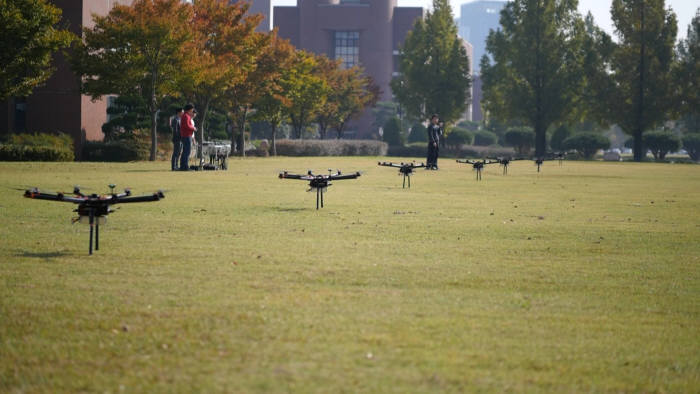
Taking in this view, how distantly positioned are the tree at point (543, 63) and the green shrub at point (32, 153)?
43.5m

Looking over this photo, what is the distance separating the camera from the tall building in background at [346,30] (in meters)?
121

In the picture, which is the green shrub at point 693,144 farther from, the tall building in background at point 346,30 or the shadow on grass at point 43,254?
the shadow on grass at point 43,254

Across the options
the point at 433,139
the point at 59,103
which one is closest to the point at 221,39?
the point at 59,103

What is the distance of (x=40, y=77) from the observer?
3744 centimetres

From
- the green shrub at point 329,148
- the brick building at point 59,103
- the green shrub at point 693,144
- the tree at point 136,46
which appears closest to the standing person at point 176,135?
the tree at point 136,46

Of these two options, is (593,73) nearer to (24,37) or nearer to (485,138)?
(485,138)

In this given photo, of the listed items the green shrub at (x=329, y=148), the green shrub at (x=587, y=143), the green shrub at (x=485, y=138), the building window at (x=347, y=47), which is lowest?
the green shrub at (x=329, y=148)

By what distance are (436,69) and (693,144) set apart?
24649 mm

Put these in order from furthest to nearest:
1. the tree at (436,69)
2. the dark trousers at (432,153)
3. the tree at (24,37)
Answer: the tree at (436,69)
the dark trousers at (432,153)
the tree at (24,37)

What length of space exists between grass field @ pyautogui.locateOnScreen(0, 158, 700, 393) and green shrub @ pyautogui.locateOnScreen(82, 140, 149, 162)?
89.4 feet

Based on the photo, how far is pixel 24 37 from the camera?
34344mm

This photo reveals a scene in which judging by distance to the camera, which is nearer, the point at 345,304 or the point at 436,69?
the point at 345,304

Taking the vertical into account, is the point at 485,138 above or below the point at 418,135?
below

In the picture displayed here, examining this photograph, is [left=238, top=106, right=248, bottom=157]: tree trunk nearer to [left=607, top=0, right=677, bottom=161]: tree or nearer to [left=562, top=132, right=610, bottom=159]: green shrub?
[left=562, top=132, right=610, bottom=159]: green shrub
